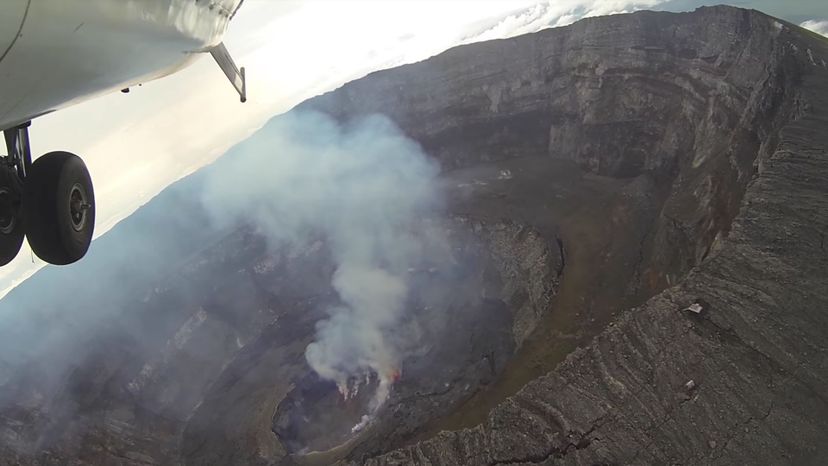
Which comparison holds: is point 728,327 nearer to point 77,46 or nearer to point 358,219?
point 77,46

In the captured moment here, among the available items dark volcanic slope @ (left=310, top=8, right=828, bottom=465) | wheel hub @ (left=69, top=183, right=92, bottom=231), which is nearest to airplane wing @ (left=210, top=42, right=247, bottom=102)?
wheel hub @ (left=69, top=183, right=92, bottom=231)

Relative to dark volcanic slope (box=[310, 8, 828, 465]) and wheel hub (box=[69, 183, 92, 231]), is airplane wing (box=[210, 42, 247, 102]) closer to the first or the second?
wheel hub (box=[69, 183, 92, 231])

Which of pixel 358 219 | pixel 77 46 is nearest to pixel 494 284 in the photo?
pixel 358 219

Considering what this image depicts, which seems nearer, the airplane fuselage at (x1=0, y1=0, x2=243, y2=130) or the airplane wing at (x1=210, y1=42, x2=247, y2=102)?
the airplane fuselage at (x1=0, y1=0, x2=243, y2=130)

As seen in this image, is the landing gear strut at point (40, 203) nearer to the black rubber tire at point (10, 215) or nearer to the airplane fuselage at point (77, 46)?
the black rubber tire at point (10, 215)

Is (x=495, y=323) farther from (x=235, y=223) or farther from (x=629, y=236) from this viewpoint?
(x=235, y=223)

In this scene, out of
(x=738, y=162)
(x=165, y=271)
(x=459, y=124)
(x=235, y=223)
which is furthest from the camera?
(x=459, y=124)

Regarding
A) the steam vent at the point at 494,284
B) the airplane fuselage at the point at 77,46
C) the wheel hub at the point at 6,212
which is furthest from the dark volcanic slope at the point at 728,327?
the airplane fuselage at the point at 77,46

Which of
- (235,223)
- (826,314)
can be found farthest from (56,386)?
(826,314)
